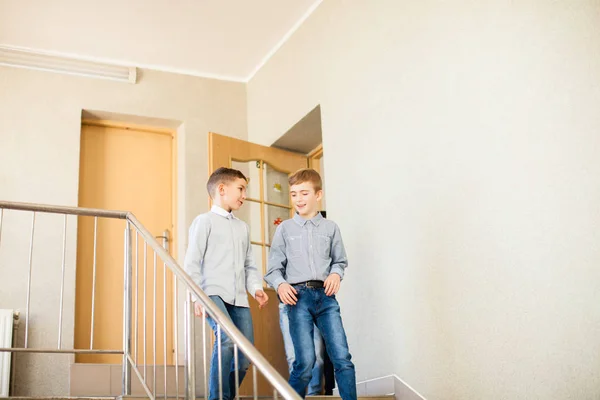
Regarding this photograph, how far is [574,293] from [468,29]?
135 centimetres

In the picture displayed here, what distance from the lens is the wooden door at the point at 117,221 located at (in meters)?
4.87

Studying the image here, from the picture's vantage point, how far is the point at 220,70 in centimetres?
565

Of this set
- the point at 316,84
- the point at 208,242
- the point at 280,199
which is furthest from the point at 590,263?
the point at 280,199

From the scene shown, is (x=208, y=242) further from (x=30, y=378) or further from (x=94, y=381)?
(x=30, y=378)

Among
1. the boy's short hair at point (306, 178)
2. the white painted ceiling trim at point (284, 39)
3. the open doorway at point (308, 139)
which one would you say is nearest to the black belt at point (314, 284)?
the boy's short hair at point (306, 178)

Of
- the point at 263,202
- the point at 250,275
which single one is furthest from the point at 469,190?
the point at 263,202

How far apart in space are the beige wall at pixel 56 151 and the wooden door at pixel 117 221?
16 cm

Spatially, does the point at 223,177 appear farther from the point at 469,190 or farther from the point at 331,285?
the point at 469,190

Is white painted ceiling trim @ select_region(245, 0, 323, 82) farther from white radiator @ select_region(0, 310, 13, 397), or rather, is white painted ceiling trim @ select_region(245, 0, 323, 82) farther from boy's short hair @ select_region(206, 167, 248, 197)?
white radiator @ select_region(0, 310, 13, 397)

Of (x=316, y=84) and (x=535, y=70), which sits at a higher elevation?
(x=316, y=84)

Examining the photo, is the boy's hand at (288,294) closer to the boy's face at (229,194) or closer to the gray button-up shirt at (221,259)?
the gray button-up shirt at (221,259)

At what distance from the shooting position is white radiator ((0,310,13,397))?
13.7 ft

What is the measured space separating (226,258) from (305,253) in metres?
0.37

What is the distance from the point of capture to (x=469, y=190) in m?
A: 3.21
